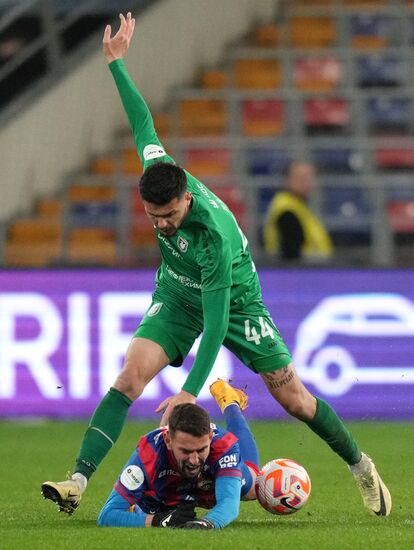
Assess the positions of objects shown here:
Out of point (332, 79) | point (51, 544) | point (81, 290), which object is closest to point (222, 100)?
point (332, 79)

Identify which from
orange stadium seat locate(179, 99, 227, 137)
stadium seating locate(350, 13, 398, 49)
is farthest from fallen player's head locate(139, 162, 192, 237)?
stadium seating locate(350, 13, 398, 49)

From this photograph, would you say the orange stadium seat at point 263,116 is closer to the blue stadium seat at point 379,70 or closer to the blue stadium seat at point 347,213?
the blue stadium seat at point 379,70

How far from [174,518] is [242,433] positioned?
928mm

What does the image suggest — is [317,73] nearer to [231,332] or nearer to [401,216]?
[401,216]

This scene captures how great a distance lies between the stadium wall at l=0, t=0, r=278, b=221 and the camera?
15.4 meters

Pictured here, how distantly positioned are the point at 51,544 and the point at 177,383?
6.31 metres

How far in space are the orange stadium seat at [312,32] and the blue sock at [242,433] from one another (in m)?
10.1

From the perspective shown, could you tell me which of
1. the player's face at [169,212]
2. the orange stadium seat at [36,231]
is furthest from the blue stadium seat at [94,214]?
the player's face at [169,212]

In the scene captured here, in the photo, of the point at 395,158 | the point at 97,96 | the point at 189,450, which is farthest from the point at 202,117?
the point at 189,450

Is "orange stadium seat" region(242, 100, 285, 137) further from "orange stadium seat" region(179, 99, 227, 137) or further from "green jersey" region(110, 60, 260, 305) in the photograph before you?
"green jersey" region(110, 60, 260, 305)

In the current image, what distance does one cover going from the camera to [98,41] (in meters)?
16.2

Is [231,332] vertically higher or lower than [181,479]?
higher

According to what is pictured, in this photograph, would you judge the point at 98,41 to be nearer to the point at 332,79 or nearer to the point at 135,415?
the point at 332,79

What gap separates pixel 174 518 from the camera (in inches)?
258
